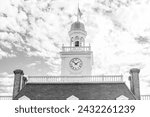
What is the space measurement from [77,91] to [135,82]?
18.4ft

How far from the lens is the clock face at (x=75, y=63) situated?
33.1m

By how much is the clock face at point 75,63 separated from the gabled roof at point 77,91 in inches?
290

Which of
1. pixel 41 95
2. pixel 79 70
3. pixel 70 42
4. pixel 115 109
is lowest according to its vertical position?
pixel 115 109

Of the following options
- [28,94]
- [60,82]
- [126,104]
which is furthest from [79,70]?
[126,104]

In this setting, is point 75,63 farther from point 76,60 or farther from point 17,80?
point 17,80

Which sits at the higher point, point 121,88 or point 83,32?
point 83,32

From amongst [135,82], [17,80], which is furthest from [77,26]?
[135,82]

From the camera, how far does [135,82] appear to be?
25.8 metres

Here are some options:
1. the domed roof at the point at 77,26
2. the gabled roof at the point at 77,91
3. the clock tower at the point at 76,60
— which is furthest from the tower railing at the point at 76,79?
the domed roof at the point at 77,26

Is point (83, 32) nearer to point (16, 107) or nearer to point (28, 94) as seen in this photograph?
point (28, 94)

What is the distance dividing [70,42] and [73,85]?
34.4 feet

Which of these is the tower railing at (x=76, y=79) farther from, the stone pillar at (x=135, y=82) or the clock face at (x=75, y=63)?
the clock face at (x=75, y=63)

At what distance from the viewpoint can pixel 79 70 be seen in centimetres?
3291

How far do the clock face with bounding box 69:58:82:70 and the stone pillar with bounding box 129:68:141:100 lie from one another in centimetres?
818
